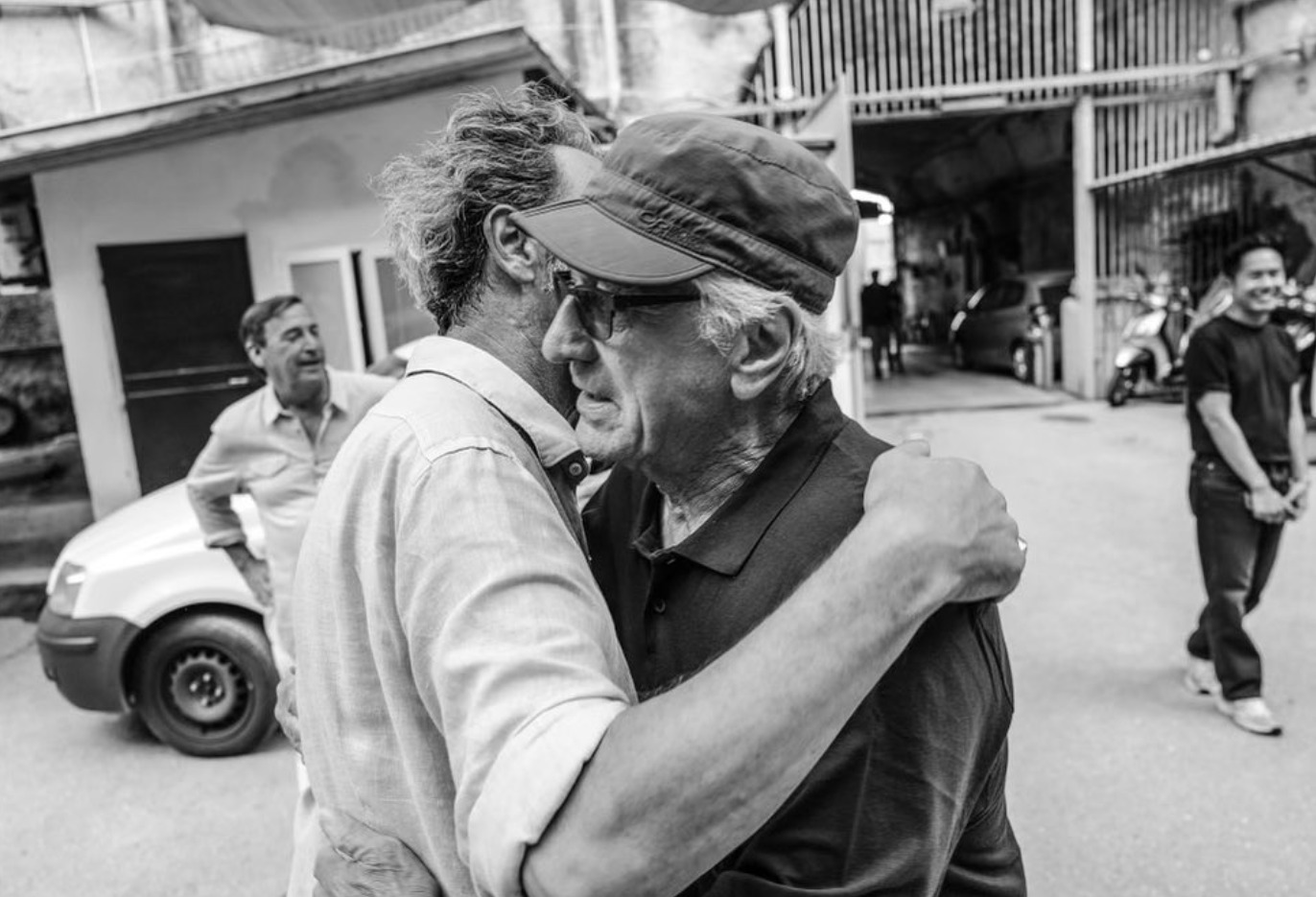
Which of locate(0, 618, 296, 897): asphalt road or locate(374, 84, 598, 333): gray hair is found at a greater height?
locate(374, 84, 598, 333): gray hair

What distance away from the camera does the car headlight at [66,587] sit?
14.2 feet

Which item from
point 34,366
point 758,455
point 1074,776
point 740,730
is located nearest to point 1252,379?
point 1074,776

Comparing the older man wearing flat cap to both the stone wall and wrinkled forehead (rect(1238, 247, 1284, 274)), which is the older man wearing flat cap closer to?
wrinkled forehead (rect(1238, 247, 1284, 274))

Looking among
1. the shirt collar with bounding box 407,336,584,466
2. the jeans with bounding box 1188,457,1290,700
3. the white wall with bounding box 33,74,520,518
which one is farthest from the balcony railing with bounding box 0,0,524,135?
the shirt collar with bounding box 407,336,584,466

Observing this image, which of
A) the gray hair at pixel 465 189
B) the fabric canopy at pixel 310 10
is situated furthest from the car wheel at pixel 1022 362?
the gray hair at pixel 465 189

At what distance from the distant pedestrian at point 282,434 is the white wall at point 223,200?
3.15 meters

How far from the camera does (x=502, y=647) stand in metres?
0.85

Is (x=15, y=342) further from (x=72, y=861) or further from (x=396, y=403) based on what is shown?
(x=396, y=403)

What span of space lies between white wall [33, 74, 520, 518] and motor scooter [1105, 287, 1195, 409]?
8.93m

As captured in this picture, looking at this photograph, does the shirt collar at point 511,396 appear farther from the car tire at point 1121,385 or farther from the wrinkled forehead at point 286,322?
the car tire at point 1121,385

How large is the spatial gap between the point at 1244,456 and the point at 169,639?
448cm

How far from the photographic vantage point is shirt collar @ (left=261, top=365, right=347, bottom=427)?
12.2ft

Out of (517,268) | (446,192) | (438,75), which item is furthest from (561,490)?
(438,75)

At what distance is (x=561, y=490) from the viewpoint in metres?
1.18
